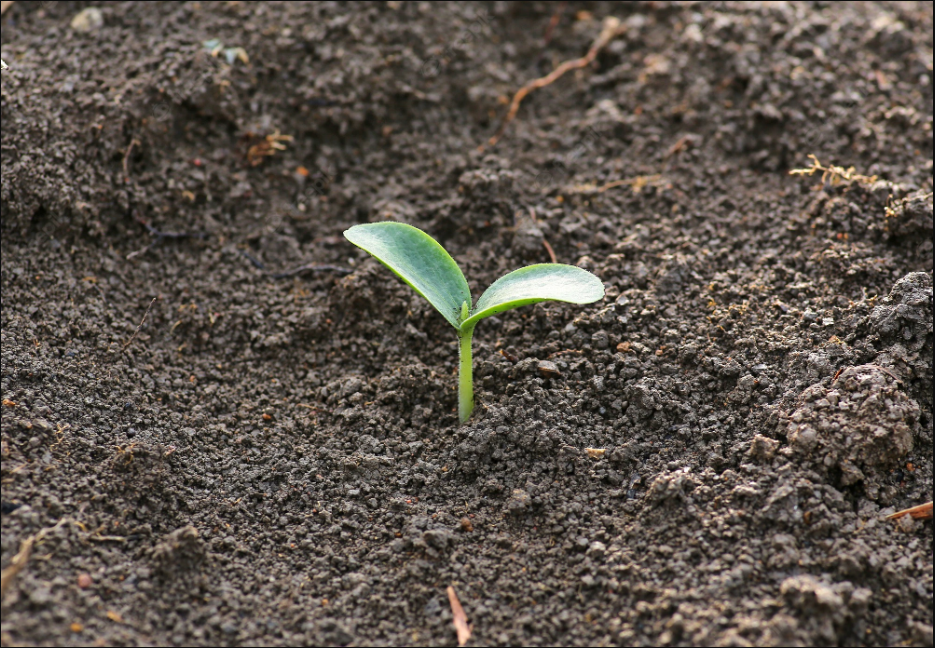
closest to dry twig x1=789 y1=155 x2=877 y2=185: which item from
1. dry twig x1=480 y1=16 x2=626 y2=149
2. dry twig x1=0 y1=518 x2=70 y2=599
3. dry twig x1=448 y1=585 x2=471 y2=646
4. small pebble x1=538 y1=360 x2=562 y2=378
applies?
dry twig x1=480 y1=16 x2=626 y2=149

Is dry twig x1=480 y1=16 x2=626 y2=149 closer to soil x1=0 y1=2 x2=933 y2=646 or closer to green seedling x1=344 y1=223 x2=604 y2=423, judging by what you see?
soil x1=0 y1=2 x2=933 y2=646

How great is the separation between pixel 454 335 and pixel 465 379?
29cm

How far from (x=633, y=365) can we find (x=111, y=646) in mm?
1254

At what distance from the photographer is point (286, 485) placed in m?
1.73

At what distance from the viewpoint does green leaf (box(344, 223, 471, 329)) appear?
63.1 inches

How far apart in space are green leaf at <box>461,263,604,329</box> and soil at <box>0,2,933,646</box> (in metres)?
0.29

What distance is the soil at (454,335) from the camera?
1467 mm

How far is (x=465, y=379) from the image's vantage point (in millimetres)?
1772

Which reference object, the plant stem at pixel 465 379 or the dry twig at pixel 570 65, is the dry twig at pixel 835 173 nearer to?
the dry twig at pixel 570 65

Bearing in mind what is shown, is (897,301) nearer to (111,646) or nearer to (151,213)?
(111,646)

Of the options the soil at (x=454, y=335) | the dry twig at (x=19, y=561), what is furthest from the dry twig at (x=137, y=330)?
the dry twig at (x=19, y=561)

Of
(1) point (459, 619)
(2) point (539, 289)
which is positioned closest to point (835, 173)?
(2) point (539, 289)

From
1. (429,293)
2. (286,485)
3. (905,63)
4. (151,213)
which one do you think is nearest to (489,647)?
(286,485)

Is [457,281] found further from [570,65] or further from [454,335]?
[570,65]
